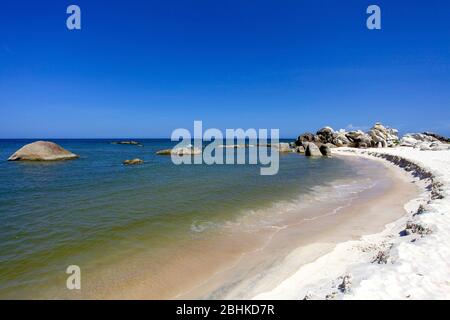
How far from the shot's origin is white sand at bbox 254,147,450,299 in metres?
5.02

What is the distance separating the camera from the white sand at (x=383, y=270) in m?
5.02

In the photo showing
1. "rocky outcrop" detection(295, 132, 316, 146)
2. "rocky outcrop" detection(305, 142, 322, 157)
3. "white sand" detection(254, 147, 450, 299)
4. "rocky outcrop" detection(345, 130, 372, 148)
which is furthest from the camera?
"rocky outcrop" detection(345, 130, 372, 148)

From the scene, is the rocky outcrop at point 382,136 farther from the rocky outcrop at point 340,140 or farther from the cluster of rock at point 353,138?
the rocky outcrop at point 340,140

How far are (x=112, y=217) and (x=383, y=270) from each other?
10601mm

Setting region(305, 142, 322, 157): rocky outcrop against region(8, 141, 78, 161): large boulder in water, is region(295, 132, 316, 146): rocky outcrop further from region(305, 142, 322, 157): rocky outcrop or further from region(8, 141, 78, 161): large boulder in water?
region(8, 141, 78, 161): large boulder in water

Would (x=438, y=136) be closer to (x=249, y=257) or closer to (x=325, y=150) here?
(x=325, y=150)

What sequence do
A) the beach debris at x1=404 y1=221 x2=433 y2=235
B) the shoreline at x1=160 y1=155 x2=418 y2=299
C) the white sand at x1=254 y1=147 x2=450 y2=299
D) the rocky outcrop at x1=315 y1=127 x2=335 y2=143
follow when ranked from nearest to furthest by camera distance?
the white sand at x1=254 y1=147 x2=450 y2=299 → the shoreline at x1=160 y1=155 x2=418 y2=299 → the beach debris at x1=404 y1=221 x2=433 y2=235 → the rocky outcrop at x1=315 y1=127 x2=335 y2=143

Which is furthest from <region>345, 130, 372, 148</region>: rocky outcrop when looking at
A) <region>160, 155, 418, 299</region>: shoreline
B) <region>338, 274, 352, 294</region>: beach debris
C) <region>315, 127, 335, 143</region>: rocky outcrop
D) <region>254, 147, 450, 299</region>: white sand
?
<region>338, 274, 352, 294</region>: beach debris

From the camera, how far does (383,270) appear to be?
5777 mm

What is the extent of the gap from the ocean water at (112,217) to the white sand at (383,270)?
3.81 meters

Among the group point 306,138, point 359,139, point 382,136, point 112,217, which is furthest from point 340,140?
point 112,217

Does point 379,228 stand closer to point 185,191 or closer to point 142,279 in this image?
point 142,279

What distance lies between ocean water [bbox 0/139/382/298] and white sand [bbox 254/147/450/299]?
150 inches
